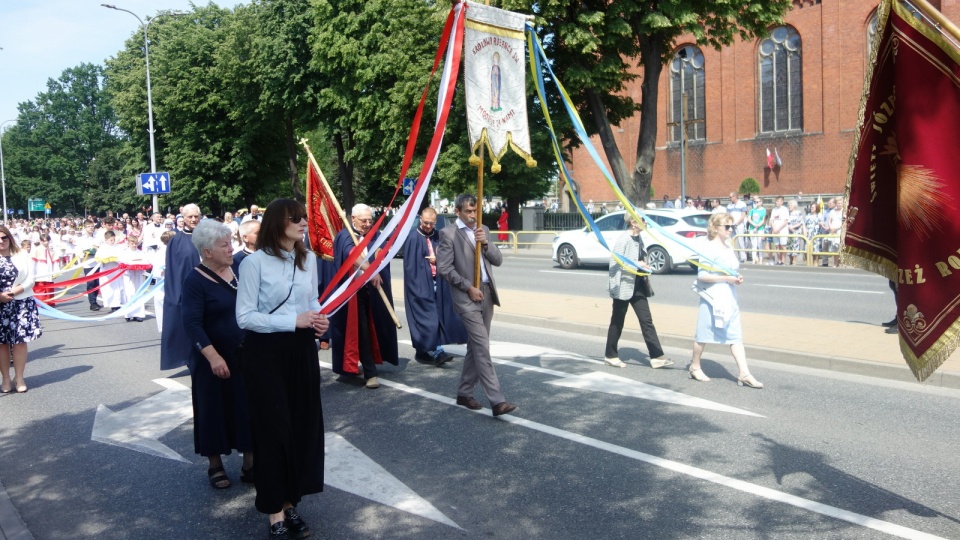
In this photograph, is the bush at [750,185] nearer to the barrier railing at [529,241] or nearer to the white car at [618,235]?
the barrier railing at [529,241]

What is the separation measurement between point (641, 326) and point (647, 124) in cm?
2111

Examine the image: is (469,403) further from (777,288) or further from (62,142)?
(62,142)

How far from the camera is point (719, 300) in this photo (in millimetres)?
8195

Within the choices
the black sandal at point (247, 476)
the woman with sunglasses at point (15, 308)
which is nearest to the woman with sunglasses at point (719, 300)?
the black sandal at point (247, 476)

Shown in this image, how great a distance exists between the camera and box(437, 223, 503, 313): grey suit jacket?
7236 millimetres

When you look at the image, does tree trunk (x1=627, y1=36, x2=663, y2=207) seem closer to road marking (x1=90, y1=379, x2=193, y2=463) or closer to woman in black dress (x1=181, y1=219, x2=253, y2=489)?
road marking (x1=90, y1=379, x2=193, y2=463)

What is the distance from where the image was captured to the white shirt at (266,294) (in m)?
4.54

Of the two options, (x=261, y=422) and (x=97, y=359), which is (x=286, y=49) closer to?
(x=97, y=359)

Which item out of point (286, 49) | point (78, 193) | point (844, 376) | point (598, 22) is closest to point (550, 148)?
point (598, 22)

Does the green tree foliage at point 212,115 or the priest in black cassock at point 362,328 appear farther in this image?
the green tree foliage at point 212,115

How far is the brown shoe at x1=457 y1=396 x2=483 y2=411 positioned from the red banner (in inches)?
85.7

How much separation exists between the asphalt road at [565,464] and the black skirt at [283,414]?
13.6 inches

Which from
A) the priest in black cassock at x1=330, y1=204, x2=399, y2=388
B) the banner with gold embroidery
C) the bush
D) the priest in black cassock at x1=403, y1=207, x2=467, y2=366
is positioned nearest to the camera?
the banner with gold embroidery

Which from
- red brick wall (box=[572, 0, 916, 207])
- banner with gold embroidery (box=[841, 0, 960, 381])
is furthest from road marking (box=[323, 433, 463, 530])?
red brick wall (box=[572, 0, 916, 207])
